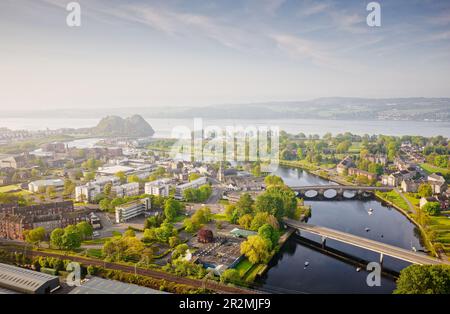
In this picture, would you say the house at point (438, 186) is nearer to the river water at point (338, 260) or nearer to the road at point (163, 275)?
the river water at point (338, 260)

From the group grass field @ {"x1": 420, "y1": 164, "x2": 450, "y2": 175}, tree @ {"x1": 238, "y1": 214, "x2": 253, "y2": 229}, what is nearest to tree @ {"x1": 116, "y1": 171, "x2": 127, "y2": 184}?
tree @ {"x1": 238, "y1": 214, "x2": 253, "y2": 229}

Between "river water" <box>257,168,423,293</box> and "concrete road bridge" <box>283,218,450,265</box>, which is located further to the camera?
"concrete road bridge" <box>283,218,450,265</box>

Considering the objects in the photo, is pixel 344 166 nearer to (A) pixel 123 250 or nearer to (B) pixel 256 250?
(B) pixel 256 250

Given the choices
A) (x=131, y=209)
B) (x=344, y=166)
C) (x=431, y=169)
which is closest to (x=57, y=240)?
(x=131, y=209)

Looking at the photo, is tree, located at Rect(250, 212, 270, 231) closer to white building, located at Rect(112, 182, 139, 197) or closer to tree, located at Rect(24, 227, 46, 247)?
tree, located at Rect(24, 227, 46, 247)

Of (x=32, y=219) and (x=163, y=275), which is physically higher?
(x=32, y=219)
